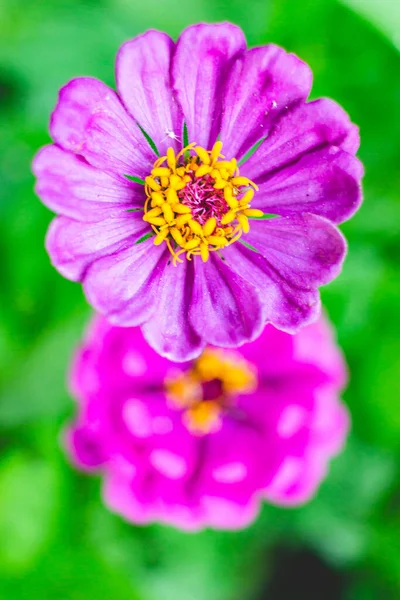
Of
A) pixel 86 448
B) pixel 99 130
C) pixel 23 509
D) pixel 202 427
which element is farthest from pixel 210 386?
pixel 99 130

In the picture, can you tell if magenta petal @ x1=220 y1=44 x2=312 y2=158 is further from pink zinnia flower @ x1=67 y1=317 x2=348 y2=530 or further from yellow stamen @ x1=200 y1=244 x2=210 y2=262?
pink zinnia flower @ x1=67 y1=317 x2=348 y2=530

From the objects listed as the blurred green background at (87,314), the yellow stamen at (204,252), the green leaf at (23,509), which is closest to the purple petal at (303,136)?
the yellow stamen at (204,252)

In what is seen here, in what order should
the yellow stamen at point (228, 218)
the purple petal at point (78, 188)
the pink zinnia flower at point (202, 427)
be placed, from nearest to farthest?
the purple petal at point (78, 188) < the yellow stamen at point (228, 218) < the pink zinnia flower at point (202, 427)

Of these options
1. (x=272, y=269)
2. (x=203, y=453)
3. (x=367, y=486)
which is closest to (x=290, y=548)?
(x=367, y=486)

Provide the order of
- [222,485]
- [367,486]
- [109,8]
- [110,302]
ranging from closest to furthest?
[110,302] < [222,485] < [109,8] < [367,486]

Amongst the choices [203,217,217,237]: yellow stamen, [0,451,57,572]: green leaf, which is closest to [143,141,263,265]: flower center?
[203,217,217,237]: yellow stamen

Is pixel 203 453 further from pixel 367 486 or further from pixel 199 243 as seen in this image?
pixel 367 486

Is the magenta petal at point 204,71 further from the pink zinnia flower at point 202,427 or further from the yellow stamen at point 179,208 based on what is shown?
the pink zinnia flower at point 202,427

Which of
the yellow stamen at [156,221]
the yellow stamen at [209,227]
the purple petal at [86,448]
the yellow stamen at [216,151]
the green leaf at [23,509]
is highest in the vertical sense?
the yellow stamen at [216,151]
